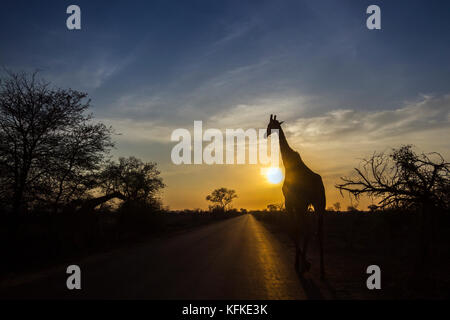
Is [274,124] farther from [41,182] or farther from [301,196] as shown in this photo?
[41,182]

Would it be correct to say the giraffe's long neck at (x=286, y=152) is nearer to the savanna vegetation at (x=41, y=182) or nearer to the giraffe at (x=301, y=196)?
the giraffe at (x=301, y=196)

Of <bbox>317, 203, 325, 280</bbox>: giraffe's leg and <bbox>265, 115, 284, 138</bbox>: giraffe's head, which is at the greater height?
<bbox>265, 115, 284, 138</bbox>: giraffe's head

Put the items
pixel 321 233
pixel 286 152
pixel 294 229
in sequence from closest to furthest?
1. pixel 321 233
2. pixel 294 229
3. pixel 286 152

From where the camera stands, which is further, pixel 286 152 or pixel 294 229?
pixel 286 152

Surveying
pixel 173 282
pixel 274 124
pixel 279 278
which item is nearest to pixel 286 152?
pixel 274 124

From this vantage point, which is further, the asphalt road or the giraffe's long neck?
the giraffe's long neck

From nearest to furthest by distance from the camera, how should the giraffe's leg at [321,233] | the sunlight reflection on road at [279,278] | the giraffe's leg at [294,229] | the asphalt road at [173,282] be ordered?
the asphalt road at [173,282] < the sunlight reflection on road at [279,278] < the giraffe's leg at [321,233] < the giraffe's leg at [294,229]

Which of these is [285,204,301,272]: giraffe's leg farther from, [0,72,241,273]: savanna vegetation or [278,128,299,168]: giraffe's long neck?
[0,72,241,273]: savanna vegetation

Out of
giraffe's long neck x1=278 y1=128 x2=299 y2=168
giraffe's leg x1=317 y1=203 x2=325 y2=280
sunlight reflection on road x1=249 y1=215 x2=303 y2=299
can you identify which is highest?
giraffe's long neck x1=278 y1=128 x2=299 y2=168

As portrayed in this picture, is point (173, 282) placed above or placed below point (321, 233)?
below

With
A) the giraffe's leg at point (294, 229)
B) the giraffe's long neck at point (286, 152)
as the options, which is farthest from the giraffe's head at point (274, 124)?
the giraffe's leg at point (294, 229)

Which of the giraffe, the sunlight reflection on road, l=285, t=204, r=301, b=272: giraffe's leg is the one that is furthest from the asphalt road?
the giraffe
